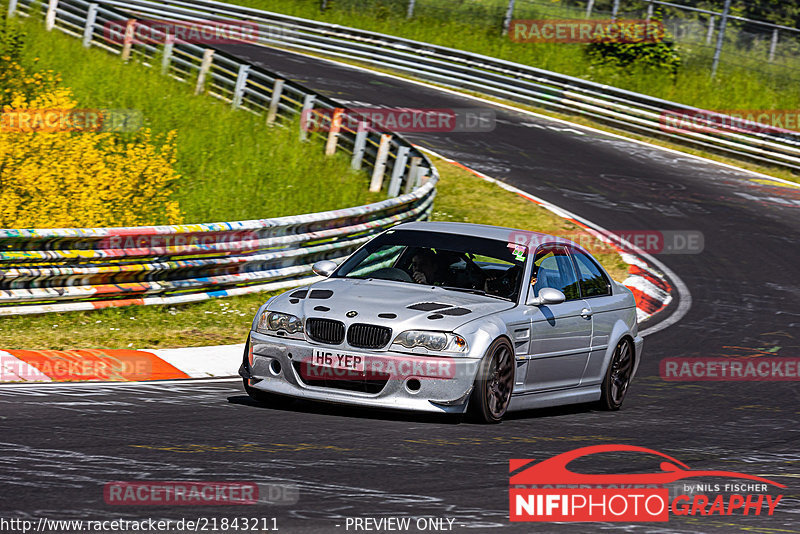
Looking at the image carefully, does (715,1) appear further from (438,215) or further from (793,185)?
(438,215)

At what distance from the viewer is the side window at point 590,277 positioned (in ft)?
31.3

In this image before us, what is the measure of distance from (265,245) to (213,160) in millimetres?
5372

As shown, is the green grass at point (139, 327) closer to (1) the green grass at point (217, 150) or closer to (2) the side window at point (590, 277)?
(1) the green grass at point (217, 150)

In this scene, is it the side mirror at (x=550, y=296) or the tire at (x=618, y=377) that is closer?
the side mirror at (x=550, y=296)

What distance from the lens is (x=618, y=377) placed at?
9727 mm

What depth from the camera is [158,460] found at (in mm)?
6059

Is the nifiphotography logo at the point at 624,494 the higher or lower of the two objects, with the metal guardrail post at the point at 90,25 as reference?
lower

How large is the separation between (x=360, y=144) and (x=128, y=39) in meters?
8.42

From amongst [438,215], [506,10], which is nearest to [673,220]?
[438,215]

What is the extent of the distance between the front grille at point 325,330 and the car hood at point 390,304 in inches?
1.6

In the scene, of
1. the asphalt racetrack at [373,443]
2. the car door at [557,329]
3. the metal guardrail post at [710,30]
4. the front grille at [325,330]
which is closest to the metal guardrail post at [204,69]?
the asphalt racetrack at [373,443]

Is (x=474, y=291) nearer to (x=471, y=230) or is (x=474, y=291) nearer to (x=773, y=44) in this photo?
(x=471, y=230)

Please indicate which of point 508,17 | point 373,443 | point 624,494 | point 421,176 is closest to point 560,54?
point 508,17

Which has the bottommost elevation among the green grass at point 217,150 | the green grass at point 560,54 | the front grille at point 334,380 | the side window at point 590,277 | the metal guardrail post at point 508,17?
the green grass at point 217,150
